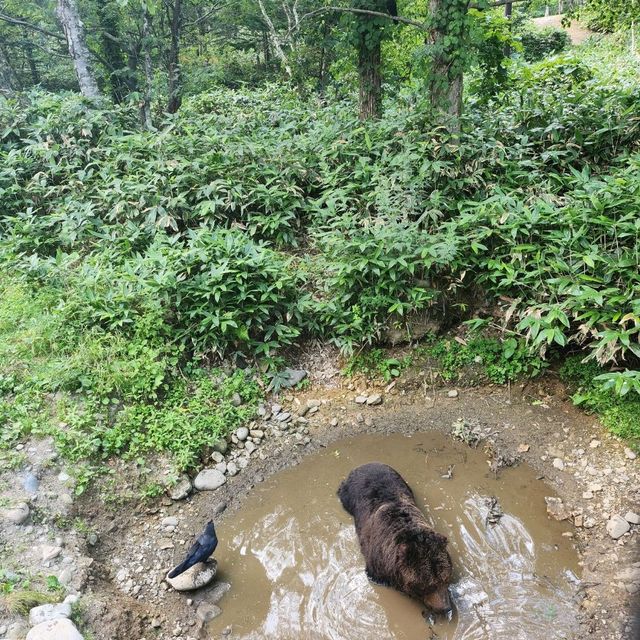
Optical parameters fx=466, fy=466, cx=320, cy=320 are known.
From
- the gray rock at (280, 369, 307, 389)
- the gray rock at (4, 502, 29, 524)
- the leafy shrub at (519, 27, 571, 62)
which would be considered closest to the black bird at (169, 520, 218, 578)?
the gray rock at (4, 502, 29, 524)

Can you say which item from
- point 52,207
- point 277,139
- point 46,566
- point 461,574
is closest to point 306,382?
point 461,574

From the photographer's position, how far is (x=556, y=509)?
407cm

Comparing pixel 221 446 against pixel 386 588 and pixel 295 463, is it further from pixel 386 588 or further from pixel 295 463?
pixel 386 588

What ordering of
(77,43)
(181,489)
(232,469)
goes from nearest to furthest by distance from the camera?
1. (181,489)
2. (232,469)
3. (77,43)

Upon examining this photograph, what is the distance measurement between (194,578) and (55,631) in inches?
39.8

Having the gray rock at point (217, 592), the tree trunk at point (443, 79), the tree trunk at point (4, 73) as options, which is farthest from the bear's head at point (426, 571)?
the tree trunk at point (4, 73)

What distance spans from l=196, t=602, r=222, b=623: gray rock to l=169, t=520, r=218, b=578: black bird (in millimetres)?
299

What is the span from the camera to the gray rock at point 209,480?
4531mm

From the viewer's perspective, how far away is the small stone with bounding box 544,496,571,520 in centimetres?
401

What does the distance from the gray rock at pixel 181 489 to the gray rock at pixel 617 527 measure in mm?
3685

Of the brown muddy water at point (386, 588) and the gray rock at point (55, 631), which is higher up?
the gray rock at point (55, 631)

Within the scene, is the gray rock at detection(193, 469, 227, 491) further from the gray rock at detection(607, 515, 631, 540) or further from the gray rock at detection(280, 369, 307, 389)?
the gray rock at detection(607, 515, 631, 540)

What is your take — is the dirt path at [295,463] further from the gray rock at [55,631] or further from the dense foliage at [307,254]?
the dense foliage at [307,254]

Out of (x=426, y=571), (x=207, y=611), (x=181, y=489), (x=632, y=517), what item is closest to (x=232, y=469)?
(x=181, y=489)
